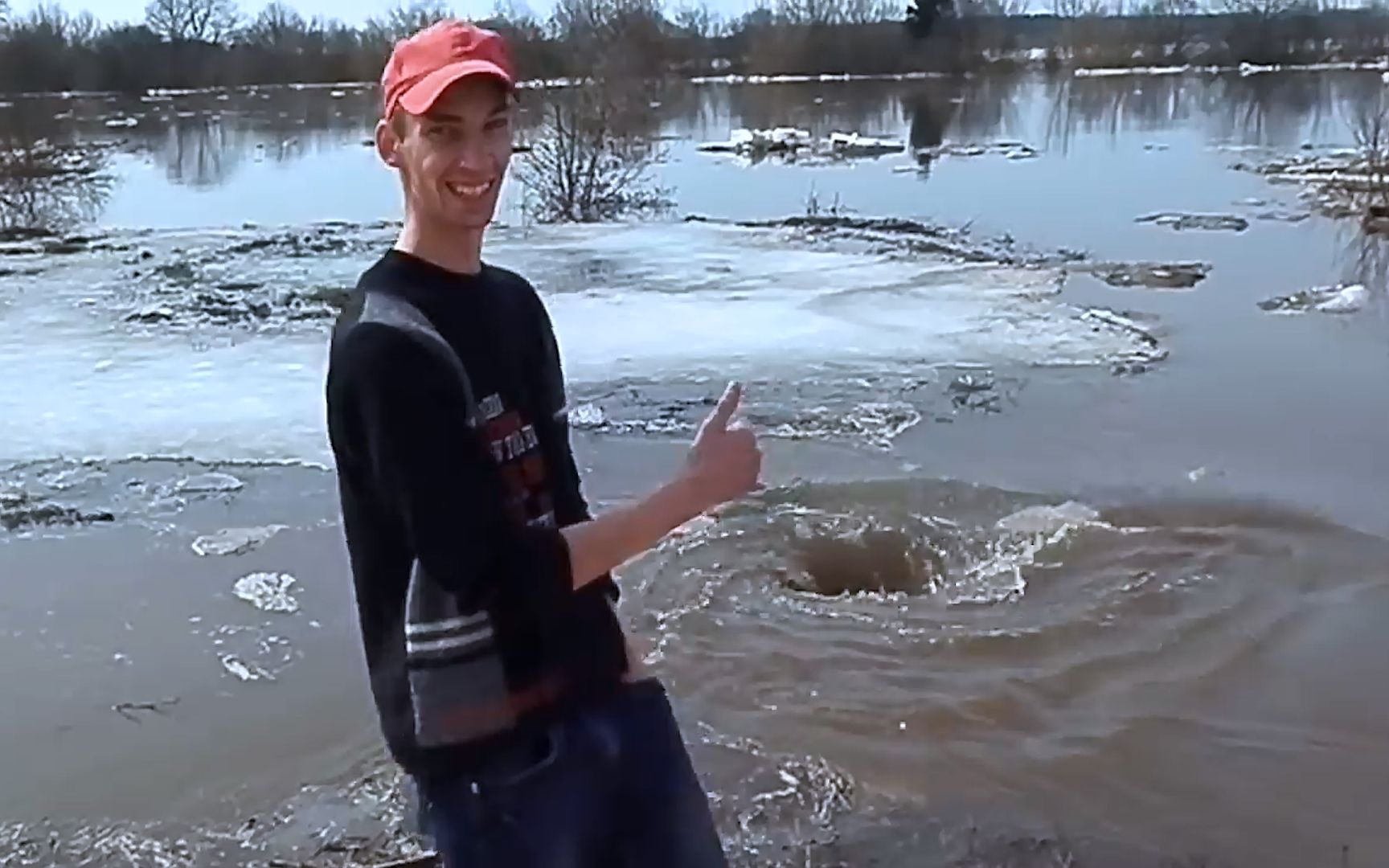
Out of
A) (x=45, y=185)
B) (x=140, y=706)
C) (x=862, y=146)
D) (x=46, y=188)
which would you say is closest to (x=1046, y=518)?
(x=140, y=706)

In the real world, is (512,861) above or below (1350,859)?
above

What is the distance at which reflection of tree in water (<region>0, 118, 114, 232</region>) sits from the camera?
1994cm

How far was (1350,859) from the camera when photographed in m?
4.06

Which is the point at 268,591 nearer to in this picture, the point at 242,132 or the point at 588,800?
the point at 588,800

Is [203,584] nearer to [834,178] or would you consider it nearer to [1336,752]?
[1336,752]

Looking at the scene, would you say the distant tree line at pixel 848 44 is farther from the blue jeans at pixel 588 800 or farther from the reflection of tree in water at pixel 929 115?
the blue jeans at pixel 588 800

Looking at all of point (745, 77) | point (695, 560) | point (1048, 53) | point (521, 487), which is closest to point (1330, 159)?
point (695, 560)

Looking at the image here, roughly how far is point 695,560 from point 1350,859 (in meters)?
2.90

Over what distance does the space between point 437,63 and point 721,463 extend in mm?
669

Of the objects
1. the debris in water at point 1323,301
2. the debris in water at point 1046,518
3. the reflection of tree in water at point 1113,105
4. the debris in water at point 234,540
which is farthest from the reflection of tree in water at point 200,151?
the debris in water at point 1046,518

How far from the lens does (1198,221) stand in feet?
54.8

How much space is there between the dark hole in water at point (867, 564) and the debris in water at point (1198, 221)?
35.8ft

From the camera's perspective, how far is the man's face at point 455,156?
6.47 ft

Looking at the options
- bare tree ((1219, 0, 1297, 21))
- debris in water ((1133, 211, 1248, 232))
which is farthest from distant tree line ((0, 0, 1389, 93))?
debris in water ((1133, 211, 1248, 232))
